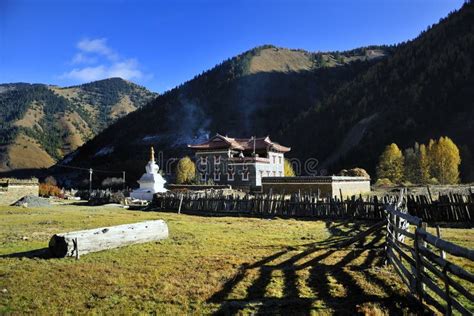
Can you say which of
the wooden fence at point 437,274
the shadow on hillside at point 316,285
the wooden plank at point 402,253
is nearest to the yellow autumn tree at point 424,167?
the shadow on hillside at point 316,285

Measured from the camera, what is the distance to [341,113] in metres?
141

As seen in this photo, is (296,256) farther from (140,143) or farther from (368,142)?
(140,143)

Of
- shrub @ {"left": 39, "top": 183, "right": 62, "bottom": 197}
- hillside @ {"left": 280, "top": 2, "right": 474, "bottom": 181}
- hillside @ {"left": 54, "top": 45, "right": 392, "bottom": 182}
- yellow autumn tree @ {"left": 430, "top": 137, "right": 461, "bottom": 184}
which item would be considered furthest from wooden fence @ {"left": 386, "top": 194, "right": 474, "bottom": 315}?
hillside @ {"left": 54, "top": 45, "right": 392, "bottom": 182}

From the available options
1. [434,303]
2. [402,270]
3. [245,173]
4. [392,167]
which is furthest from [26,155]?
[434,303]

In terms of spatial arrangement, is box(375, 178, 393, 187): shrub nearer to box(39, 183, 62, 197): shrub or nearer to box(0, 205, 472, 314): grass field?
box(0, 205, 472, 314): grass field

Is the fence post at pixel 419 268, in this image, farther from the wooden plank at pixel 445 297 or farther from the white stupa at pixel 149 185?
the white stupa at pixel 149 185

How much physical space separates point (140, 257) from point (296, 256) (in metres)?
4.62

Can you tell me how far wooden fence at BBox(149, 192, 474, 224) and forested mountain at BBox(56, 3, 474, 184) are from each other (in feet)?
223

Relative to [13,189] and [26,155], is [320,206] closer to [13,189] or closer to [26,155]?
[13,189]

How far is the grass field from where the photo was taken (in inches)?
289

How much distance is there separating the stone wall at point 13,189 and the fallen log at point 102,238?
33991 mm

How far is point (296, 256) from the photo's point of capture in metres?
11.7

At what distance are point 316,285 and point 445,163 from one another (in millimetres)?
64426

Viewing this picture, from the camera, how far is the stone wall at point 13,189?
138 feet
